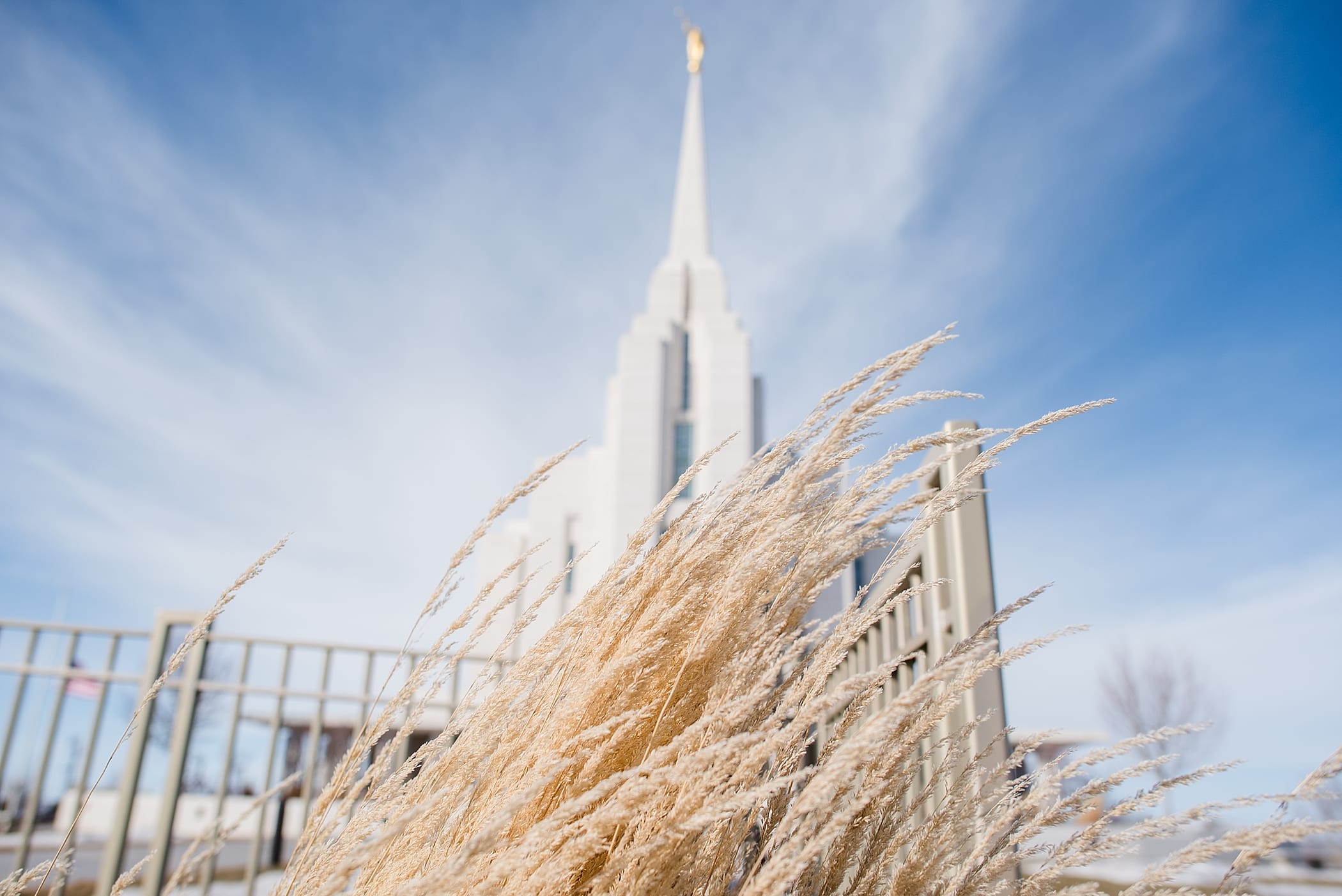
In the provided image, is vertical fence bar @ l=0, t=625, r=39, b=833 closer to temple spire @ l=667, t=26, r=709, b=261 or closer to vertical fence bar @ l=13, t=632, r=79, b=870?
vertical fence bar @ l=13, t=632, r=79, b=870

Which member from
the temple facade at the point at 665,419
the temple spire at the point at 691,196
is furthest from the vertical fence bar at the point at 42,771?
the temple spire at the point at 691,196

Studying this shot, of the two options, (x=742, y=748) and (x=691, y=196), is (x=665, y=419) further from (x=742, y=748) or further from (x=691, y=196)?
(x=742, y=748)

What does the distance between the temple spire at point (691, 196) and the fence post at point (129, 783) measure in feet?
72.1

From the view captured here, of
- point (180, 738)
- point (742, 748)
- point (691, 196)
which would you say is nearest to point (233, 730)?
point (180, 738)

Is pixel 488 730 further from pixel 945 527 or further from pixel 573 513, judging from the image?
pixel 573 513

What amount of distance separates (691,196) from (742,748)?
25.6 metres

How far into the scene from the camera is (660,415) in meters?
21.4

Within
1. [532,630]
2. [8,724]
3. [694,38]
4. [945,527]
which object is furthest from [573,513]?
[945,527]

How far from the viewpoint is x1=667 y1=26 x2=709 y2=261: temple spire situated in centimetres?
2419

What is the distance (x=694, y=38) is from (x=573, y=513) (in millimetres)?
16808

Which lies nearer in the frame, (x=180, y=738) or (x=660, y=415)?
(x=180, y=738)

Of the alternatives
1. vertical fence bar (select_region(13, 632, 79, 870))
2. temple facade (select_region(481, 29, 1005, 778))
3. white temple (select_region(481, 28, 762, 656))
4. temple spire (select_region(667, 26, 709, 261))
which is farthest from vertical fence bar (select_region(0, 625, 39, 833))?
temple spire (select_region(667, 26, 709, 261))

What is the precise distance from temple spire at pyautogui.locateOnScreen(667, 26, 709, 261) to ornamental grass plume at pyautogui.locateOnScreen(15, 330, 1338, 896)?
2399 cm

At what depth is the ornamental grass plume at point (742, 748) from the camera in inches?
19.6
